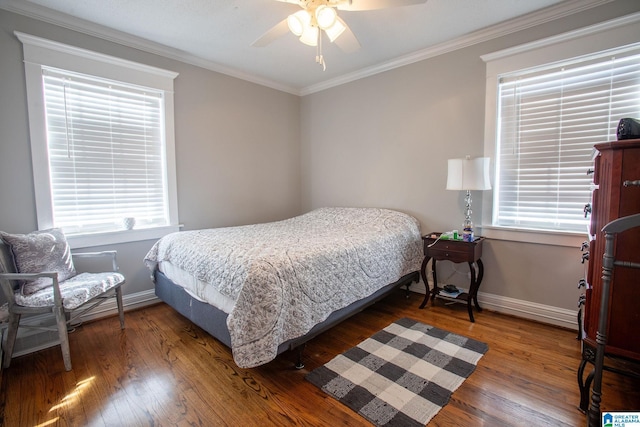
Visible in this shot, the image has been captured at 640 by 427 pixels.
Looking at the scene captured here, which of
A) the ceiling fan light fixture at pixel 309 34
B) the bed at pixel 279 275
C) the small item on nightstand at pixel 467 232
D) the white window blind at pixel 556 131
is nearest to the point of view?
the bed at pixel 279 275

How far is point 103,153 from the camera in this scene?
2.68m

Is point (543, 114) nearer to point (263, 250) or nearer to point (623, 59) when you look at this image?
point (623, 59)

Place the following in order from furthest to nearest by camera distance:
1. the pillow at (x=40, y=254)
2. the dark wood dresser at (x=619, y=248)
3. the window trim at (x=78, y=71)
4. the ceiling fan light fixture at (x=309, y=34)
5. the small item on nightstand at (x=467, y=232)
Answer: the small item on nightstand at (x=467, y=232) → the window trim at (x=78, y=71) → the pillow at (x=40, y=254) → the ceiling fan light fixture at (x=309, y=34) → the dark wood dresser at (x=619, y=248)

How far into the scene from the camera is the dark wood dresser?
132 cm

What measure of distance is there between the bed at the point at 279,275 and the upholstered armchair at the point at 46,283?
527 millimetres

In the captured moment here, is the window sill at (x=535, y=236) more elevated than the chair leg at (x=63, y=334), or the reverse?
the window sill at (x=535, y=236)

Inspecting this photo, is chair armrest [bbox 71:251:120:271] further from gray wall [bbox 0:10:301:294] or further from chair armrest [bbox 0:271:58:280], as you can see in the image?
chair armrest [bbox 0:271:58:280]

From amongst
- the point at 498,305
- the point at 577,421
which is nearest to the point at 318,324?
the point at 577,421

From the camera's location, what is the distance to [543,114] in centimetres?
249

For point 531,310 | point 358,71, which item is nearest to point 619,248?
point 531,310

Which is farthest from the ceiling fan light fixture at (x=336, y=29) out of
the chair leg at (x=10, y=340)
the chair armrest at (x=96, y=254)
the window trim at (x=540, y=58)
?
the chair leg at (x=10, y=340)

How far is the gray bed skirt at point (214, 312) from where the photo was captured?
1.89m

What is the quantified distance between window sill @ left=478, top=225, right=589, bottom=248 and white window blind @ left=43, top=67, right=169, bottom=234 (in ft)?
10.8

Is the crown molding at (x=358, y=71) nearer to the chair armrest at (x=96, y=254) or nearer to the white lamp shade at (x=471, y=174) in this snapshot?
the white lamp shade at (x=471, y=174)
